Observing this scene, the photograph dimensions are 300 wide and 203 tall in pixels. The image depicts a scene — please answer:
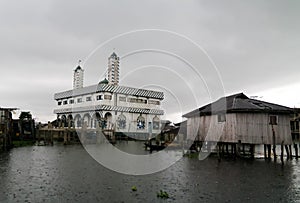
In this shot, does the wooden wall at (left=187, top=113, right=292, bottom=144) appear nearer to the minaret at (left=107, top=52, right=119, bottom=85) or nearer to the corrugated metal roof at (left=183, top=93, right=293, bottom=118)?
the corrugated metal roof at (left=183, top=93, right=293, bottom=118)

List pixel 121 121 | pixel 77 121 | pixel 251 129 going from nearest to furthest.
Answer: pixel 251 129 → pixel 121 121 → pixel 77 121

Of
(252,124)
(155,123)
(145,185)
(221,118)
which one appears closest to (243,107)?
(252,124)

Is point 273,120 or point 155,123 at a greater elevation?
point 155,123

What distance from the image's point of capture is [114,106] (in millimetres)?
73750

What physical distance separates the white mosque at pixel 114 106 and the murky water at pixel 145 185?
45.7 metres

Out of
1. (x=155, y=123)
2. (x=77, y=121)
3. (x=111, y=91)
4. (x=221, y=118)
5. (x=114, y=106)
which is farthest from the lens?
(x=155, y=123)

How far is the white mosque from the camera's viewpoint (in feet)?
240

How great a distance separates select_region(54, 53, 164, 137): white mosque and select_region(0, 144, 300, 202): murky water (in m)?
45.7

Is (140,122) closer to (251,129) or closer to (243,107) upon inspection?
(243,107)

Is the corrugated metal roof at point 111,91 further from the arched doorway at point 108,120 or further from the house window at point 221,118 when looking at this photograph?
the house window at point 221,118

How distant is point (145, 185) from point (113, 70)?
6733 centimetres

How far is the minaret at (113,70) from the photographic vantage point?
8126 centimetres

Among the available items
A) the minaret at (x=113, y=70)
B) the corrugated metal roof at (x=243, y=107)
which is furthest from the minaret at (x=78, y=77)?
the corrugated metal roof at (x=243, y=107)

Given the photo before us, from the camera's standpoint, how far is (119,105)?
246ft
